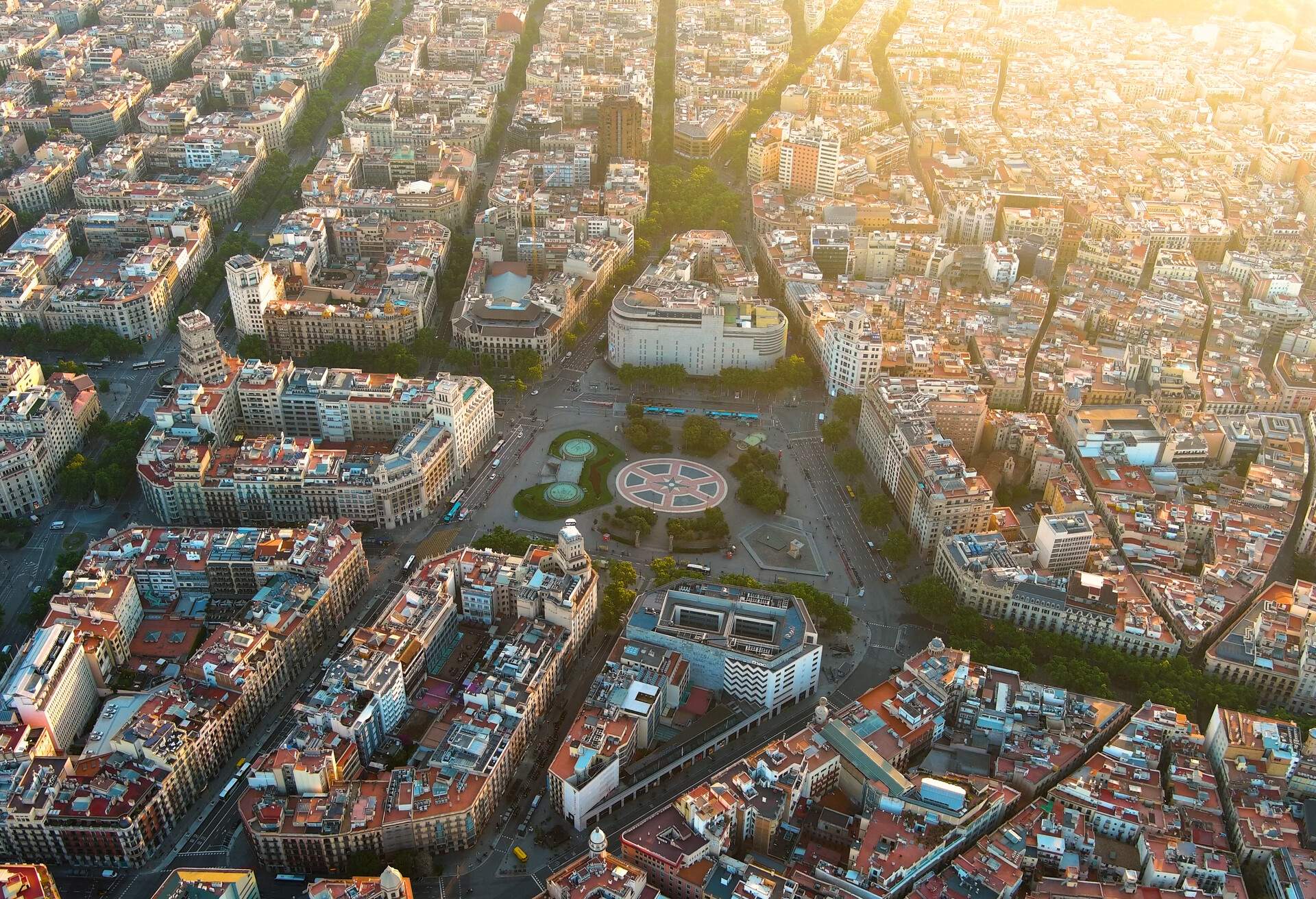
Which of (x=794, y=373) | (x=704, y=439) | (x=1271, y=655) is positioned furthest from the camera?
(x=794, y=373)

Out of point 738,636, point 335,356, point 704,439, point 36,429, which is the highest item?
point 36,429

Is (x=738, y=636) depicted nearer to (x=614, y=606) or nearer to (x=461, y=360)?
(x=614, y=606)

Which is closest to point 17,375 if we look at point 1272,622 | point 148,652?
point 148,652

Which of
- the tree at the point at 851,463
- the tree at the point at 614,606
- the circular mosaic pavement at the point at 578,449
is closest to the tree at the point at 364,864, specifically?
the tree at the point at 614,606

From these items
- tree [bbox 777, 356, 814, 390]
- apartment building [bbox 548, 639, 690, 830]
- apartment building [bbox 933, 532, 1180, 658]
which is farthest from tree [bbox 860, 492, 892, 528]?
apartment building [bbox 548, 639, 690, 830]

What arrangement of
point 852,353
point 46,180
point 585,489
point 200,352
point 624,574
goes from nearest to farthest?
point 624,574 < point 585,489 < point 200,352 < point 852,353 < point 46,180

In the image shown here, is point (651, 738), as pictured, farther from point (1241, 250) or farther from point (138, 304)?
point (1241, 250)

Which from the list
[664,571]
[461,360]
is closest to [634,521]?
[664,571]

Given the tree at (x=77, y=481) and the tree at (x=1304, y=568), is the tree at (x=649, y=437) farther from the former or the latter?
the tree at (x=1304, y=568)
